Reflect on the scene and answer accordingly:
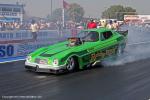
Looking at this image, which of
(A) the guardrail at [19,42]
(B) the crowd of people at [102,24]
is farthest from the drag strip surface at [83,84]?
(B) the crowd of people at [102,24]

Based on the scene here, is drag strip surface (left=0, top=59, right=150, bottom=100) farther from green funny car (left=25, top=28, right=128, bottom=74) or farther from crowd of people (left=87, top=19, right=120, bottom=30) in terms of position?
crowd of people (left=87, top=19, right=120, bottom=30)

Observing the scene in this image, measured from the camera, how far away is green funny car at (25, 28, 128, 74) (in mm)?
9617

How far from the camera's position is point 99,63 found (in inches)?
451

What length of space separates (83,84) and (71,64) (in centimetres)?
161

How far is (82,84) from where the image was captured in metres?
8.48

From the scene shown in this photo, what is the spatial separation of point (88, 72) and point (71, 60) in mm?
756

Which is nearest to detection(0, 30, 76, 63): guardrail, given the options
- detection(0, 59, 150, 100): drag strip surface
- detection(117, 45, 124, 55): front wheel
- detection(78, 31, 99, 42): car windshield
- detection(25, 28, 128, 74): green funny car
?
detection(0, 59, 150, 100): drag strip surface

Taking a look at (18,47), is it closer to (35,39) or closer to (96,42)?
(35,39)

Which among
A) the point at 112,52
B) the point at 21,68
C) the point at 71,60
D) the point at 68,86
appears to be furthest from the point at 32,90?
the point at 112,52

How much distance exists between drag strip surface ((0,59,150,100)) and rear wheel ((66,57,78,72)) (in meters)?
0.21

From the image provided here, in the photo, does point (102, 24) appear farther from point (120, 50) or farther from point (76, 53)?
point (76, 53)

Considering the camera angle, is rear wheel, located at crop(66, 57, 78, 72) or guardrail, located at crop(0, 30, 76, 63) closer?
rear wheel, located at crop(66, 57, 78, 72)

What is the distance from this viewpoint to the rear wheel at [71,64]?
986 centimetres

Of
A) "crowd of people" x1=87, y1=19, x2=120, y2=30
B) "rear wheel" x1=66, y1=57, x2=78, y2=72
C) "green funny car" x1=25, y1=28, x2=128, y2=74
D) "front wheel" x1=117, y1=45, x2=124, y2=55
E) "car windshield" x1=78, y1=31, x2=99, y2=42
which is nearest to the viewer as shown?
"green funny car" x1=25, y1=28, x2=128, y2=74
